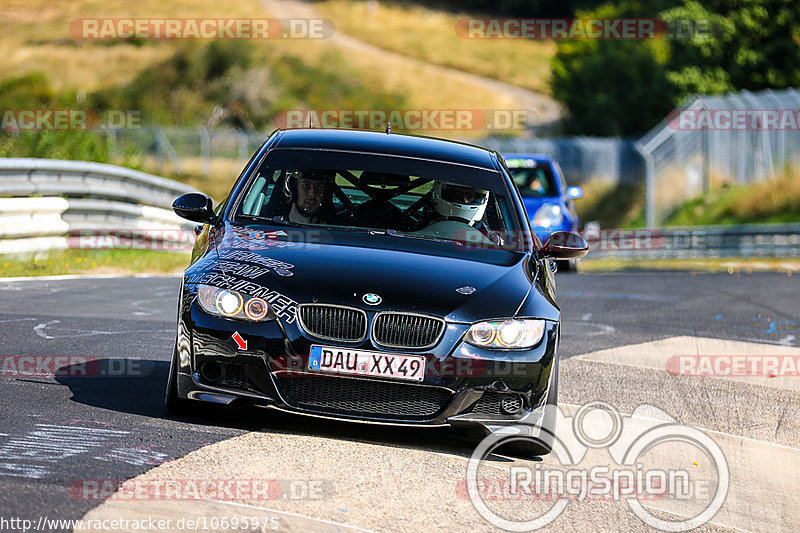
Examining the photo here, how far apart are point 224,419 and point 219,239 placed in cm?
98

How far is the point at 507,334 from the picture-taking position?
622 cm

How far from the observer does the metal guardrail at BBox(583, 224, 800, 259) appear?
27.3 meters

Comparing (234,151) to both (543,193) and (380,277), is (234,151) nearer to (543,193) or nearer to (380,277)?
(543,193)

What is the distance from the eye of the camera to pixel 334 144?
7.73m

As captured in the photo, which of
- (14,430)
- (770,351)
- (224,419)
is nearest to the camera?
(14,430)

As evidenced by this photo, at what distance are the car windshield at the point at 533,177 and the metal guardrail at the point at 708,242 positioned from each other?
22.4ft

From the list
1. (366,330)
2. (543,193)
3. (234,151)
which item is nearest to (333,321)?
(366,330)

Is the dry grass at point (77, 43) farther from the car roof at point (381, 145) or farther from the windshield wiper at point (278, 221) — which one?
the windshield wiper at point (278, 221)

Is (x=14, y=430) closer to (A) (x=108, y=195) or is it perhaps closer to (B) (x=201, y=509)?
(B) (x=201, y=509)

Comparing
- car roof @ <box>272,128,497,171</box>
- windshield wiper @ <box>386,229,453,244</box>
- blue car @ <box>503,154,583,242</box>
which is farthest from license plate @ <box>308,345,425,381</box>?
blue car @ <box>503,154,583,242</box>

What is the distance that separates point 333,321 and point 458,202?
1665mm

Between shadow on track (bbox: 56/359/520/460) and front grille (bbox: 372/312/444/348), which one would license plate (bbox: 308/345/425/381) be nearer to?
front grille (bbox: 372/312/444/348)

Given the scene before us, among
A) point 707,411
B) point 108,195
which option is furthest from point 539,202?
point 707,411

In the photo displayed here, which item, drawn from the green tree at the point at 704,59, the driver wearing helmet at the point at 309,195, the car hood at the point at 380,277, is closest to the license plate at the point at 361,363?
the car hood at the point at 380,277
